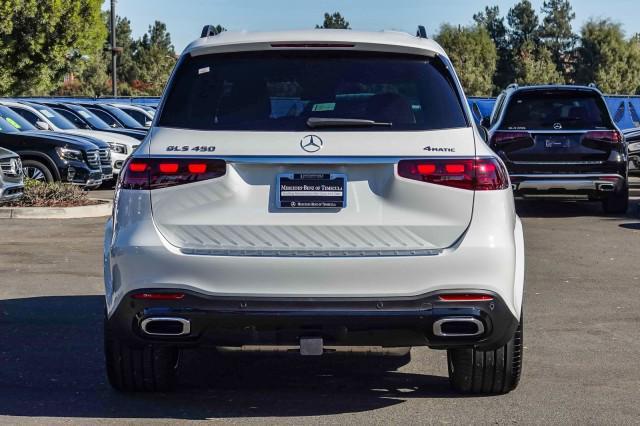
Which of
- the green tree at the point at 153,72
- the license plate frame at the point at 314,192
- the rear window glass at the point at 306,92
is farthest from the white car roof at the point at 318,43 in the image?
the green tree at the point at 153,72

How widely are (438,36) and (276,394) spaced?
105115 millimetres

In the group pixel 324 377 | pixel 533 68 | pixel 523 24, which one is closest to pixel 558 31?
pixel 523 24

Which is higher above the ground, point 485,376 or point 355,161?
point 355,161

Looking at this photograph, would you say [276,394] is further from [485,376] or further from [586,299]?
[586,299]

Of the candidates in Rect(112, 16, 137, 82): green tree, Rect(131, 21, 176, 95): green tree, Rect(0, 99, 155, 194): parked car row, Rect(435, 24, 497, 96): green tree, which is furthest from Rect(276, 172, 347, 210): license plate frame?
Rect(112, 16, 137, 82): green tree

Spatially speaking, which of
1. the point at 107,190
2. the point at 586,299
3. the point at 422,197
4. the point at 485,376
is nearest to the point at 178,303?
the point at 422,197

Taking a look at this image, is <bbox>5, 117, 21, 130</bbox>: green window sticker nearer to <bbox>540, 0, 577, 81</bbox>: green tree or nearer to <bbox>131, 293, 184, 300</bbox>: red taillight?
<bbox>131, 293, 184, 300</bbox>: red taillight

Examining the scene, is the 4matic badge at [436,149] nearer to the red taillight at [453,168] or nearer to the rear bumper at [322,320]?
the red taillight at [453,168]

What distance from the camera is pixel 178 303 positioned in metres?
5.53

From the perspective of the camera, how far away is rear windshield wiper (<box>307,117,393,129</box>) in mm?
5645

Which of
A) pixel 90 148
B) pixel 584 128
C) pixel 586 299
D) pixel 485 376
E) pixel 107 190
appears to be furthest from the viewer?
pixel 107 190

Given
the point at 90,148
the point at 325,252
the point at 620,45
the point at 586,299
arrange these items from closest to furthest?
the point at 325,252
the point at 586,299
the point at 90,148
the point at 620,45

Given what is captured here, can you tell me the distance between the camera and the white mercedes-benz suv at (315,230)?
5.46m

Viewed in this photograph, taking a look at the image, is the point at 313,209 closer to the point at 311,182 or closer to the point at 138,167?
the point at 311,182
